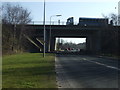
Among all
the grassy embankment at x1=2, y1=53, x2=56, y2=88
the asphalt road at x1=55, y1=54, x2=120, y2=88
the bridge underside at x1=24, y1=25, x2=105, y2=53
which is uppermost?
the bridge underside at x1=24, y1=25, x2=105, y2=53

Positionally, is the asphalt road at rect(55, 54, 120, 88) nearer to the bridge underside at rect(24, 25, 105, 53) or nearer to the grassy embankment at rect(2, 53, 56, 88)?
the grassy embankment at rect(2, 53, 56, 88)

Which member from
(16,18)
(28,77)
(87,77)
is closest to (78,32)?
(16,18)

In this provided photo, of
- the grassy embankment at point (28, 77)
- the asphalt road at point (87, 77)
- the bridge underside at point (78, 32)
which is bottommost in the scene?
the asphalt road at point (87, 77)

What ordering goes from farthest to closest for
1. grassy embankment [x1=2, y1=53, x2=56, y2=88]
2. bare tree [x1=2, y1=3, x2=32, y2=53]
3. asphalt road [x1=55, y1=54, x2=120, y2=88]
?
bare tree [x1=2, y1=3, x2=32, y2=53]
asphalt road [x1=55, y1=54, x2=120, y2=88]
grassy embankment [x1=2, y1=53, x2=56, y2=88]

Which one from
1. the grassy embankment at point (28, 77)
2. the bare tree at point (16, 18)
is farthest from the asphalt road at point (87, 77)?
the bare tree at point (16, 18)

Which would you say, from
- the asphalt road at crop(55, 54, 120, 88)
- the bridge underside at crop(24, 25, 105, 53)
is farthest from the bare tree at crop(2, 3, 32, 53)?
the asphalt road at crop(55, 54, 120, 88)

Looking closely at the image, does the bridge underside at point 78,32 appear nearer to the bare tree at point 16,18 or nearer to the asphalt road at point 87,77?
the bare tree at point 16,18

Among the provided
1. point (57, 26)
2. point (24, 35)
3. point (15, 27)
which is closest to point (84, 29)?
→ point (57, 26)

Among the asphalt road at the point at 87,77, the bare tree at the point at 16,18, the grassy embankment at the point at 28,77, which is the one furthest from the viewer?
the bare tree at the point at 16,18

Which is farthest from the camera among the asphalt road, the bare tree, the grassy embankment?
the bare tree

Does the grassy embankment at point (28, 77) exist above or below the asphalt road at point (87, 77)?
above

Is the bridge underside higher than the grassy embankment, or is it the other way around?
the bridge underside

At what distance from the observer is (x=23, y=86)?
10281mm

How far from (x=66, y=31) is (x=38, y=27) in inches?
381
